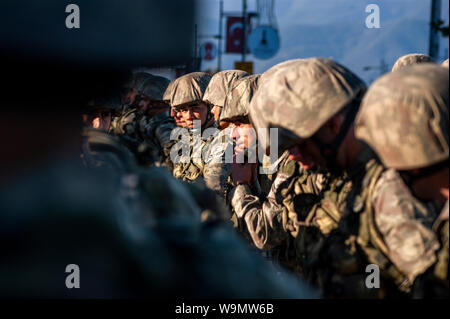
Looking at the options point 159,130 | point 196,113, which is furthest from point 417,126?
point 159,130

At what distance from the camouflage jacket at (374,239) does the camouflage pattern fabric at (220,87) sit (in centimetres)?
347

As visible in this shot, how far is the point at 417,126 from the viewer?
1.85 metres

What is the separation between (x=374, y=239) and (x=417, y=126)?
26.0 inches

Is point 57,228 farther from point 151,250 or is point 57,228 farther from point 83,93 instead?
point 83,93

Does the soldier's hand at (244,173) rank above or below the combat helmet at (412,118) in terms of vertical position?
below

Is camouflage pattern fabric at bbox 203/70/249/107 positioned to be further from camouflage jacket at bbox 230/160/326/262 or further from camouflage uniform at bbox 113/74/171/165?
camouflage jacket at bbox 230/160/326/262

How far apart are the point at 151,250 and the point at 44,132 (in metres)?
0.36

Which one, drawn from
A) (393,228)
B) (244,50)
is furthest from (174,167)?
(244,50)

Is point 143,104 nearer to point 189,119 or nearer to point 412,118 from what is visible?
point 189,119

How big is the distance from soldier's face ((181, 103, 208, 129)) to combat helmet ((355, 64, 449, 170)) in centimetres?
488

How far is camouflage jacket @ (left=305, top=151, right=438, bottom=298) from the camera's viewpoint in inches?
82.7

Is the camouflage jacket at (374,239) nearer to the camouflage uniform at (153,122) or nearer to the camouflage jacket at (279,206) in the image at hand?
the camouflage jacket at (279,206)

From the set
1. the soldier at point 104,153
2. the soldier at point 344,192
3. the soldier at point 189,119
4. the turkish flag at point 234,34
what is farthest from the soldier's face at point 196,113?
the turkish flag at point 234,34

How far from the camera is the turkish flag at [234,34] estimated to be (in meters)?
23.1
